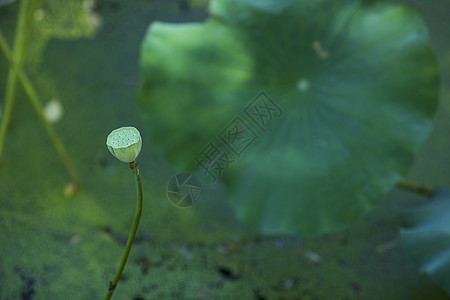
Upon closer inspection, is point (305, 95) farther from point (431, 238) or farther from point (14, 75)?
point (14, 75)

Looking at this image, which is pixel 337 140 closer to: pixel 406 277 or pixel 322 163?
pixel 322 163

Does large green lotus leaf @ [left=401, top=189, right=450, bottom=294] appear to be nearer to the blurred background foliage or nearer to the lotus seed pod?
the blurred background foliage

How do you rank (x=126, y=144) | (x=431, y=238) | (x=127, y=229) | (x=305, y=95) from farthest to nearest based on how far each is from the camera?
(x=127, y=229) → (x=305, y=95) → (x=431, y=238) → (x=126, y=144)

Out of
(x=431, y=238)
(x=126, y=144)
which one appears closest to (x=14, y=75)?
(x=126, y=144)

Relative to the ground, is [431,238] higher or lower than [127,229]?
lower

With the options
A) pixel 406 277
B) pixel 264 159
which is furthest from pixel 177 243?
pixel 406 277

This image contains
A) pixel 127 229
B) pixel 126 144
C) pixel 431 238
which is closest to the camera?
pixel 126 144

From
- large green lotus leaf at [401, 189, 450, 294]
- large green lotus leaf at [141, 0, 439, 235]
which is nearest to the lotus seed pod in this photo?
large green lotus leaf at [141, 0, 439, 235]

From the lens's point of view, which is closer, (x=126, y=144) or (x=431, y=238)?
(x=126, y=144)
